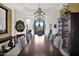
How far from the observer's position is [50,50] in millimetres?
1911

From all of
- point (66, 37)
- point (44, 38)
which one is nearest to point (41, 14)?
point (44, 38)

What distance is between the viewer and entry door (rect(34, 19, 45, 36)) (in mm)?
1957

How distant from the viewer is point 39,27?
1.97 m

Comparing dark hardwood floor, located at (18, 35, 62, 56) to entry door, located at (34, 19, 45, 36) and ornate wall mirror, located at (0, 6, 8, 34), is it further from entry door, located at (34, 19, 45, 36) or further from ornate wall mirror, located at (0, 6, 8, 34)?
ornate wall mirror, located at (0, 6, 8, 34)

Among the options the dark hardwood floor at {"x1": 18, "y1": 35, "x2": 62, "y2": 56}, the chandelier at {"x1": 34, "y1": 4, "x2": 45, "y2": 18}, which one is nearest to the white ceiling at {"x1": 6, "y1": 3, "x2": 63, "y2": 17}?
the chandelier at {"x1": 34, "y1": 4, "x2": 45, "y2": 18}

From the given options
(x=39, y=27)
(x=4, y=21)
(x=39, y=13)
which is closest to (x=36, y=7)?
(x=39, y=13)

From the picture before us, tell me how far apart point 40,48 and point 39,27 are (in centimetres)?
31

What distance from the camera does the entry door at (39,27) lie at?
1.96 meters

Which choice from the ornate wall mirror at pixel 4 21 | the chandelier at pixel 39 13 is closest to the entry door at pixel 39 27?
the chandelier at pixel 39 13

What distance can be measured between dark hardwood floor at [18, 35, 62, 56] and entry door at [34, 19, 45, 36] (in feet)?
0.25

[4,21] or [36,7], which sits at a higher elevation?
[36,7]

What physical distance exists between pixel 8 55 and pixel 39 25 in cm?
62

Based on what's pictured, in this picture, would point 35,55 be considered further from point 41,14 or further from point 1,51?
point 41,14

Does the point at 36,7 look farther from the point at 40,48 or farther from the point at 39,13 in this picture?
the point at 40,48
